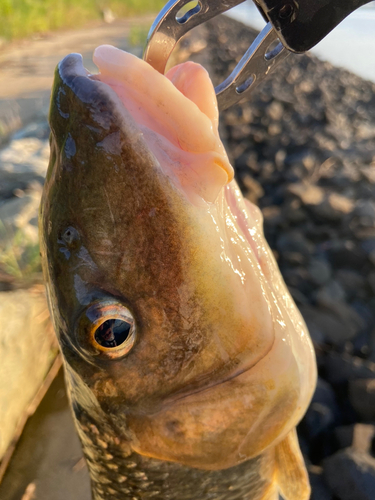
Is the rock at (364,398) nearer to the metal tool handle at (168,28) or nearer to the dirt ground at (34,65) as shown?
the metal tool handle at (168,28)

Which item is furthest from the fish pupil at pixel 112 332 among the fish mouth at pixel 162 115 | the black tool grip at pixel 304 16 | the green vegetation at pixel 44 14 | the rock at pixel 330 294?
the green vegetation at pixel 44 14

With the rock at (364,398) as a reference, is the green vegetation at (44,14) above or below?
below

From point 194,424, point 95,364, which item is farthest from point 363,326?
point 95,364

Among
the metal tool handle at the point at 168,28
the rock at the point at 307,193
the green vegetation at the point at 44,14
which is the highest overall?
the metal tool handle at the point at 168,28

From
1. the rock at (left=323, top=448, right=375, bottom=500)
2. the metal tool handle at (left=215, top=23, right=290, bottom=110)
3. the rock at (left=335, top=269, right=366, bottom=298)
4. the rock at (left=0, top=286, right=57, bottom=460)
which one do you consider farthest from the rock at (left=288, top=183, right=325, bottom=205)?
the metal tool handle at (left=215, top=23, right=290, bottom=110)

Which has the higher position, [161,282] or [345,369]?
[161,282]

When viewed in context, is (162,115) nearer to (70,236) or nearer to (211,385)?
(70,236)

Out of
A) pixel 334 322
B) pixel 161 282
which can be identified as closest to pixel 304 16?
pixel 161 282

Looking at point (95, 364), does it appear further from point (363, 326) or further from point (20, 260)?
point (363, 326)
